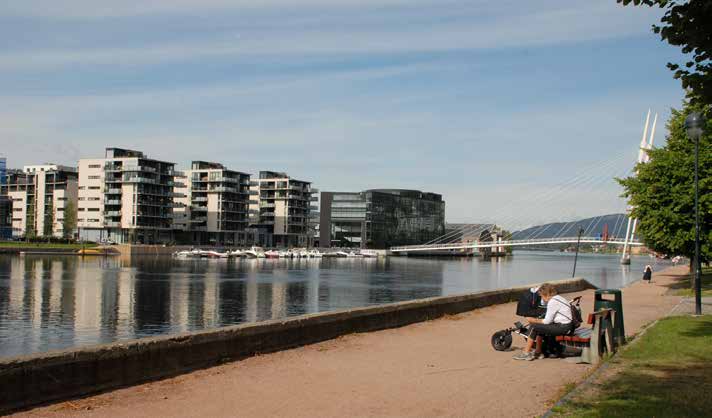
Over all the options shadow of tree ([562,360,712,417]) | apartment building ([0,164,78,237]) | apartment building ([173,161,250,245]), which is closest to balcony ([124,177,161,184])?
apartment building ([0,164,78,237])

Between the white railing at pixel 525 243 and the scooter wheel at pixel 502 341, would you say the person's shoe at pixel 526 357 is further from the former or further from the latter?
the white railing at pixel 525 243

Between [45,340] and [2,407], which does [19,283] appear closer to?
[45,340]

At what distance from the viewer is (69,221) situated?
471 feet

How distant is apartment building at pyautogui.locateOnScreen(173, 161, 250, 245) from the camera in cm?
17000

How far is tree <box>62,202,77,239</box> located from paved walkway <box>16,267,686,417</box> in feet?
465

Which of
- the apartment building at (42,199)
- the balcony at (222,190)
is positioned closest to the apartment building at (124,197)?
the apartment building at (42,199)

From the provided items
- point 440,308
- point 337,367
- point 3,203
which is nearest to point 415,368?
point 337,367

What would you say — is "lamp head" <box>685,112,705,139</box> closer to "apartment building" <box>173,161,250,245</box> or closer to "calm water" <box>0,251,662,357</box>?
"calm water" <box>0,251,662,357</box>

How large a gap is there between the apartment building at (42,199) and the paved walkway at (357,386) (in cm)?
14883

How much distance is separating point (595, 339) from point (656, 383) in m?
2.51

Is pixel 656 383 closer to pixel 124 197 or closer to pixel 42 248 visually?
pixel 42 248

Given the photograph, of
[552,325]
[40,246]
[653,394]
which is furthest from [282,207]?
[653,394]

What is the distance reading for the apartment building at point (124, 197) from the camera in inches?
5689

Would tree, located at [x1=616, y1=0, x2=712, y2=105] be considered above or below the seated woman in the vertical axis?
above
